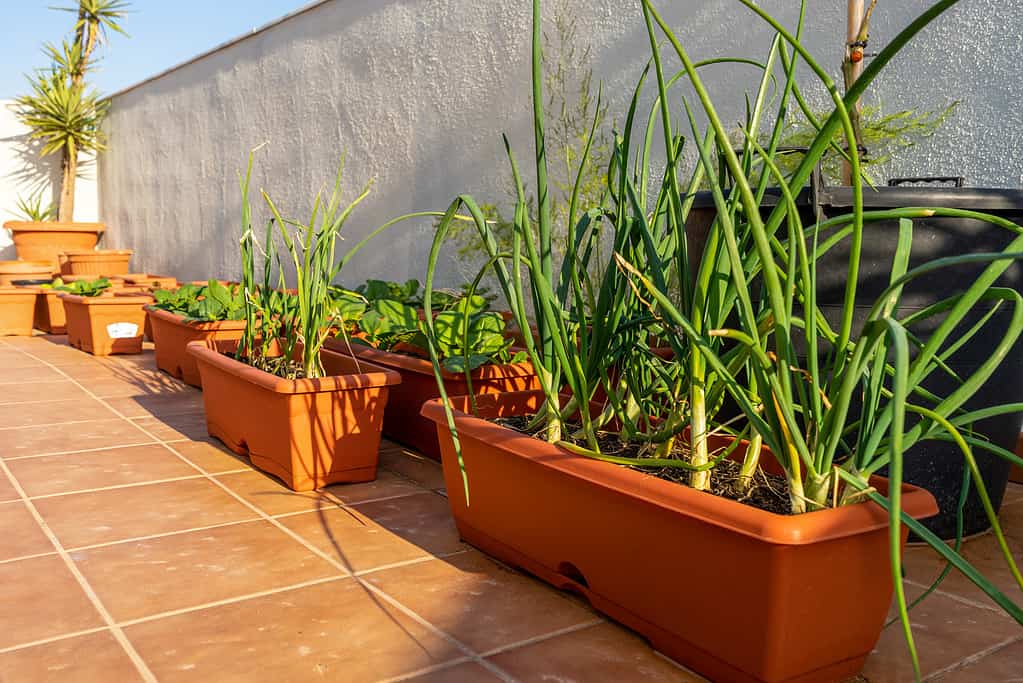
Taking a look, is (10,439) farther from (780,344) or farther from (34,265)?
(34,265)

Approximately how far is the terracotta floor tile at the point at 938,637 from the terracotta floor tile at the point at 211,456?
65.5 inches

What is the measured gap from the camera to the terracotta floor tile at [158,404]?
313 cm

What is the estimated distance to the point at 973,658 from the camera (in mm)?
1318

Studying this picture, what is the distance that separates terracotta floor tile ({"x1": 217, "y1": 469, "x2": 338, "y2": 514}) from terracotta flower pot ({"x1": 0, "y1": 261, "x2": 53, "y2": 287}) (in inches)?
179

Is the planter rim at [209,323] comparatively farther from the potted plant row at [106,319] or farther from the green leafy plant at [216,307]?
the potted plant row at [106,319]

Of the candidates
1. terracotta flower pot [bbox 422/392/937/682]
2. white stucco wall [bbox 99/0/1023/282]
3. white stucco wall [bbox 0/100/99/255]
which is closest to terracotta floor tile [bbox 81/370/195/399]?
white stucco wall [bbox 99/0/1023/282]

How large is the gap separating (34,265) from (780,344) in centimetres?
628

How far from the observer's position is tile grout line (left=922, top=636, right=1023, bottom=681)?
1.26m

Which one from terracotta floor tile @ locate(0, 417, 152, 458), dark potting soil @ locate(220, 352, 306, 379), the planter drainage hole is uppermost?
dark potting soil @ locate(220, 352, 306, 379)

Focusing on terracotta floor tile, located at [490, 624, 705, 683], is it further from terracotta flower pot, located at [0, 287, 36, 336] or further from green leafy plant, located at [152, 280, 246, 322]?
terracotta flower pot, located at [0, 287, 36, 336]

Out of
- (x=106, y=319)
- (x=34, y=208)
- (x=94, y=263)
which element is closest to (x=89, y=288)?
(x=106, y=319)

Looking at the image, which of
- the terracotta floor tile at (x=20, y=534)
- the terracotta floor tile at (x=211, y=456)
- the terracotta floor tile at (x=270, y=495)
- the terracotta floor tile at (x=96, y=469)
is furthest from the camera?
the terracotta floor tile at (x=211, y=456)

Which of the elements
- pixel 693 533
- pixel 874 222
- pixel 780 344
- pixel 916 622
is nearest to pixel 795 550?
pixel 693 533

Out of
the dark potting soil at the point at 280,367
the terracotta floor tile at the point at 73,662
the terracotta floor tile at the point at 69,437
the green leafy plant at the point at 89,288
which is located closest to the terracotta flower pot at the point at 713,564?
the terracotta floor tile at the point at 73,662
